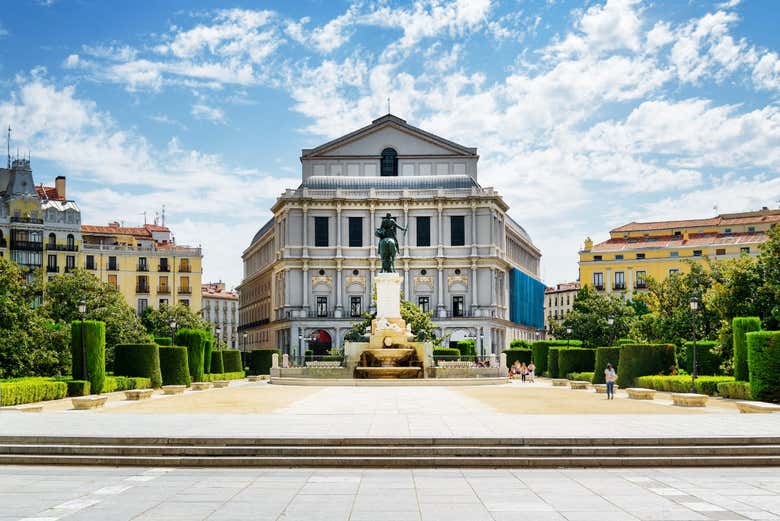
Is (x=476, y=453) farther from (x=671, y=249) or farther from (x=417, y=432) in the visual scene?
(x=671, y=249)

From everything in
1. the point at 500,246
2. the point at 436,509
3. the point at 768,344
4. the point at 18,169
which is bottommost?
the point at 436,509

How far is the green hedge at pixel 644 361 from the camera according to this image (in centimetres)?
4456

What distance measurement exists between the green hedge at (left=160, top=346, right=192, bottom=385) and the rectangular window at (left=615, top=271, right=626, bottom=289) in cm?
8481

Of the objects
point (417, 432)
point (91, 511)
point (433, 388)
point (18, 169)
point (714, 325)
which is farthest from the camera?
point (18, 169)

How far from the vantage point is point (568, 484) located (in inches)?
634

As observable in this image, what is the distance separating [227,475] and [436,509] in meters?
5.07

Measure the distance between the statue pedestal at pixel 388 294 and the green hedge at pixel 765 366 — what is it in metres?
26.2

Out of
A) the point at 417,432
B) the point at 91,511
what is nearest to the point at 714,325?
the point at 417,432

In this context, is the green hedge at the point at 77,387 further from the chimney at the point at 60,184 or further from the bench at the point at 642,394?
the chimney at the point at 60,184

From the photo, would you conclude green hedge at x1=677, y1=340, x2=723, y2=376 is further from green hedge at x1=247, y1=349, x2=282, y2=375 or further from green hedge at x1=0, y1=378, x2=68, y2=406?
green hedge at x1=247, y1=349, x2=282, y2=375

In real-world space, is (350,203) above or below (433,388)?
above

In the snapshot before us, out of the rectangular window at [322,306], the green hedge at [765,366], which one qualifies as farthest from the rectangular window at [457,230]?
the green hedge at [765,366]

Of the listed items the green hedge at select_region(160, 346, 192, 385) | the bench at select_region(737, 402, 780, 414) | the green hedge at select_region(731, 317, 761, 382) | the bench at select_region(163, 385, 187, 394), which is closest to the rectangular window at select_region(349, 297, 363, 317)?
the green hedge at select_region(160, 346, 192, 385)

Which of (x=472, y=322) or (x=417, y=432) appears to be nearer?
(x=417, y=432)
